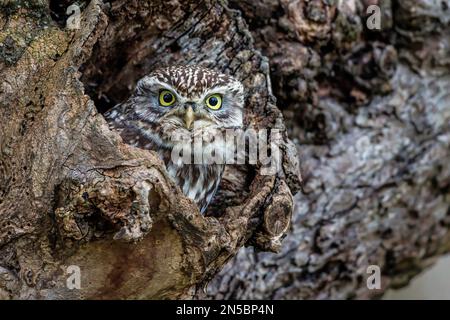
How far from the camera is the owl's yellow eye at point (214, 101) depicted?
12.2 ft

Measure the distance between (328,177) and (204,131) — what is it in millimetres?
1058

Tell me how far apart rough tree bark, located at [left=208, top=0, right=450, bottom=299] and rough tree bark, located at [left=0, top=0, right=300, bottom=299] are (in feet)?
2.52

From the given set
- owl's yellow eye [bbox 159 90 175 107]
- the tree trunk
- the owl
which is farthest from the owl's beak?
the tree trunk

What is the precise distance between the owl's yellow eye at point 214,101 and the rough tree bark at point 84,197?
12.8 inches

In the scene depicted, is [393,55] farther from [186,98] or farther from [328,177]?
[186,98]

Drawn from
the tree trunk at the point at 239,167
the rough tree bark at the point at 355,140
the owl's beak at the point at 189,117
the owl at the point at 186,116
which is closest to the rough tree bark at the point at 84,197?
the tree trunk at the point at 239,167

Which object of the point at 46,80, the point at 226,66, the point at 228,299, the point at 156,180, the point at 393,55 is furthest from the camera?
the point at 393,55

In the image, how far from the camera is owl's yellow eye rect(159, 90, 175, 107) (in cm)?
368

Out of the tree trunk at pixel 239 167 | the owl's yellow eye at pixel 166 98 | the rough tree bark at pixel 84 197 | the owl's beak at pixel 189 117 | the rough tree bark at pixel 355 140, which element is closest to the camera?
the rough tree bark at pixel 84 197

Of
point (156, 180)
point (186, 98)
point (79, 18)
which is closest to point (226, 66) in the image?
point (186, 98)

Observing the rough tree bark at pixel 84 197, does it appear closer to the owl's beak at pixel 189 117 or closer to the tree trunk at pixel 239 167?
the tree trunk at pixel 239 167

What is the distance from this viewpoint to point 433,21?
462cm

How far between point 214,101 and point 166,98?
9.7 inches

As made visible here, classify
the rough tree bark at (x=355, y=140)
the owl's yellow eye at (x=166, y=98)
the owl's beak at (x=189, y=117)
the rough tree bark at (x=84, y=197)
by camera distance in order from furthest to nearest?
the rough tree bark at (x=355, y=140) → the owl's yellow eye at (x=166, y=98) → the owl's beak at (x=189, y=117) → the rough tree bark at (x=84, y=197)
